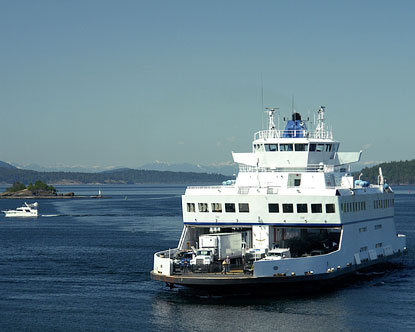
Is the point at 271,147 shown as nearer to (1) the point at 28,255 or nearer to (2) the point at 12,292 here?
(2) the point at 12,292

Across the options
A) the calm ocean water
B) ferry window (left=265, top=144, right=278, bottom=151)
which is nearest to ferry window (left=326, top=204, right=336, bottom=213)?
the calm ocean water

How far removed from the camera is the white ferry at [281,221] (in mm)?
39156

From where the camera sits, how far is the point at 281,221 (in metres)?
42.4

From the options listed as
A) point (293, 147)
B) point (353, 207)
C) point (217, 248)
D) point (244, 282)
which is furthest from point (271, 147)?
point (244, 282)

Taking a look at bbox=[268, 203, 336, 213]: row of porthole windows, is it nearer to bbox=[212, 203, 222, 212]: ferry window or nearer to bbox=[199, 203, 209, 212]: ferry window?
bbox=[212, 203, 222, 212]: ferry window

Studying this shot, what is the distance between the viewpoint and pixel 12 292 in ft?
143

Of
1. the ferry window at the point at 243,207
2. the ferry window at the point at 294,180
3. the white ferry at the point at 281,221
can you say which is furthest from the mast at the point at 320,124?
the ferry window at the point at 243,207

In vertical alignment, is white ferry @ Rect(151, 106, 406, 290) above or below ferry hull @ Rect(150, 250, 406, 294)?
above

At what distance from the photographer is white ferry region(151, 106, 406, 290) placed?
1542 inches

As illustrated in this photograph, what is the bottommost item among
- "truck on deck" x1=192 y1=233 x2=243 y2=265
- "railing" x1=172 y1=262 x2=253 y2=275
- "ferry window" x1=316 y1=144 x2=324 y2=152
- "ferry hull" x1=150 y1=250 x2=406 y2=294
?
"ferry hull" x1=150 y1=250 x2=406 y2=294

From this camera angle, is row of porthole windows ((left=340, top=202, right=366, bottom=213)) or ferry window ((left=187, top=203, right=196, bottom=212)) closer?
row of porthole windows ((left=340, top=202, right=366, bottom=213))

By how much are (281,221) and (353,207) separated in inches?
202

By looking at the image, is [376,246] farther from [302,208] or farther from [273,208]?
[273,208]

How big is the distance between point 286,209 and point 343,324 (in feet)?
29.5
